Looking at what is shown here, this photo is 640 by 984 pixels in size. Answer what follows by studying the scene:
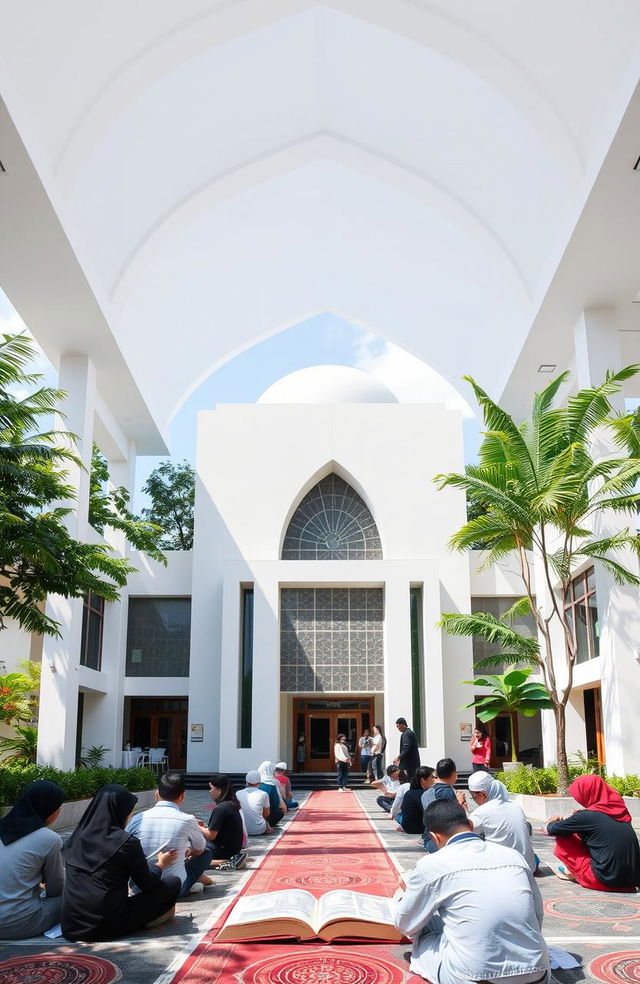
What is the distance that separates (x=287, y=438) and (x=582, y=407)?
1296 centimetres

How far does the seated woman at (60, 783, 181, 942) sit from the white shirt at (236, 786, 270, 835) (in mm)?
5110

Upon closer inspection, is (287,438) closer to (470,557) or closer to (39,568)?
(470,557)

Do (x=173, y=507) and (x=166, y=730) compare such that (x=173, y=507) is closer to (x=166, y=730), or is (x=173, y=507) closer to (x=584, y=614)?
(x=166, y=730)

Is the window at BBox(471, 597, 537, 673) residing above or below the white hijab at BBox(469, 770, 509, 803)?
→ above

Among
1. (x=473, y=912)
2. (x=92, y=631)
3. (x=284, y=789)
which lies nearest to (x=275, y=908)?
(x=473, y=912)

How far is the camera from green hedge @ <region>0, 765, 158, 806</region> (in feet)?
38.6

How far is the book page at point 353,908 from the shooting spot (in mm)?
5219

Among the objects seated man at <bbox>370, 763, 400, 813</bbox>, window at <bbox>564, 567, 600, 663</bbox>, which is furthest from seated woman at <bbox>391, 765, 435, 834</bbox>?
window at <bbox>564, 567, 600, 663</bbox>

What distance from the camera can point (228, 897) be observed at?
6.76 meters

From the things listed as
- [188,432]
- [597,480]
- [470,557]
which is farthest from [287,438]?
[597,480]

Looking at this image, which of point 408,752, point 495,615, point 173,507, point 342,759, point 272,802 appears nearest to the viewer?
point 272,802

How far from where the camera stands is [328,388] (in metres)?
26.7

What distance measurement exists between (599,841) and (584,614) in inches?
506

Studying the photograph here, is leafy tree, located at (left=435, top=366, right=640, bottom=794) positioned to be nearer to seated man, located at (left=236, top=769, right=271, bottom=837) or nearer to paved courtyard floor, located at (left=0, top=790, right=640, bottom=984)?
seated man, located at (left=236, top=769, right=271, bottom=837)
